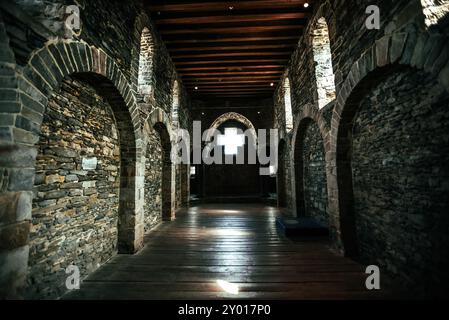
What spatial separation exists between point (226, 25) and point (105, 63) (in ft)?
11.5

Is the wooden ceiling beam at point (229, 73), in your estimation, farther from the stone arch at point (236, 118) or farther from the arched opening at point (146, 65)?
the stone arch at point (236, 118)

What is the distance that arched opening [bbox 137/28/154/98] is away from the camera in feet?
16.5

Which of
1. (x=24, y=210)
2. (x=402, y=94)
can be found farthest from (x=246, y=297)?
(x=402, y=94)

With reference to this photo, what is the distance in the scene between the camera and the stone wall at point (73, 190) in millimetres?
2314

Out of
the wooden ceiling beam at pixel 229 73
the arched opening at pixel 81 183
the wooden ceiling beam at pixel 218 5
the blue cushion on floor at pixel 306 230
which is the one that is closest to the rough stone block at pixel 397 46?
the wooden ceiling beam at pixel 218 5

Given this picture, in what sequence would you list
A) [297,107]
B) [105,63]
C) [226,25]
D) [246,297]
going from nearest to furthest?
[246,297], [105,63], [226,25], [297,107]

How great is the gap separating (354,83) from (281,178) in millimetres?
6138

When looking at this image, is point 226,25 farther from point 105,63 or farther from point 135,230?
point 135,230

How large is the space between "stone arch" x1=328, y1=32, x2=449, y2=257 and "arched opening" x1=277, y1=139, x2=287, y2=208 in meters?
4.83

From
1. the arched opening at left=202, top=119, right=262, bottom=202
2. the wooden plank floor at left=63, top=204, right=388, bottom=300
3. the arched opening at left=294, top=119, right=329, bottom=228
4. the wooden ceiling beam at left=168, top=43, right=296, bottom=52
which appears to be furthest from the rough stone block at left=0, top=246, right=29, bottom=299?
the arched opening at left=202, top=119, right=262, bottom=202

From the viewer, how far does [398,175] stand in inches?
106

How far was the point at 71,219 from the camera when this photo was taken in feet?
9.09

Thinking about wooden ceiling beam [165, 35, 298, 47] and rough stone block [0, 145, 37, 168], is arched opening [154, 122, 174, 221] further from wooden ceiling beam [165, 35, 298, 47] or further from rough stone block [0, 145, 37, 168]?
rough stone block [0, 145, 37, 168]

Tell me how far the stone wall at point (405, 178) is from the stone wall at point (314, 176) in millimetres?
1336
